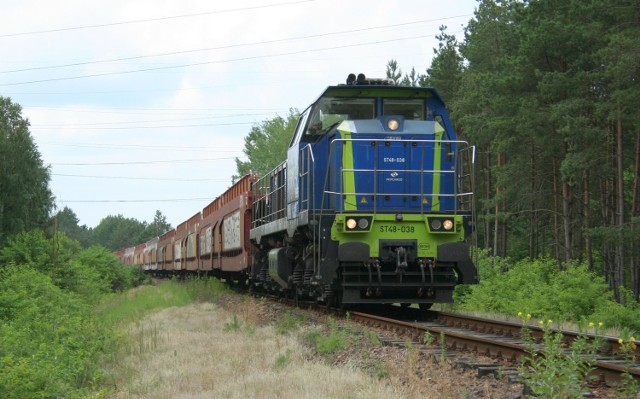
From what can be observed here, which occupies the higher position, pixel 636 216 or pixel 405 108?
pixel 405 108

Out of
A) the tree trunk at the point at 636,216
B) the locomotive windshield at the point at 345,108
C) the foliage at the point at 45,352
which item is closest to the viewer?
the foliage at the point at 45,352

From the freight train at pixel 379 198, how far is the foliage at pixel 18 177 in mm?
28808

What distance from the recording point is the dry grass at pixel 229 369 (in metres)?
6.39

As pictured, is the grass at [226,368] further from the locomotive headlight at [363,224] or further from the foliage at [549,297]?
the foliage at [549,297]

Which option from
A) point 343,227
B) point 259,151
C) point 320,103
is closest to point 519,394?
point 343,227

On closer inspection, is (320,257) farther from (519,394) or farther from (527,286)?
(527,286)

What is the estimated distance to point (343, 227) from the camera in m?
11.4

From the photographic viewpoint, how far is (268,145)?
70562mm

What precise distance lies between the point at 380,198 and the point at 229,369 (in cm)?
496

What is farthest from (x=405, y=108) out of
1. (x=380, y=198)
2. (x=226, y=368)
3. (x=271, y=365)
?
(x=226, y=368)

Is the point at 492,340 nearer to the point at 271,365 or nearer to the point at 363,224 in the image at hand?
the point at 271,365

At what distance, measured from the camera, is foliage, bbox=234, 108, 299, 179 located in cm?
6688

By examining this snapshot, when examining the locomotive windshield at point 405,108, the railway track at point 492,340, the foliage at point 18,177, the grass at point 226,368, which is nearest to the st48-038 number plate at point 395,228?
the railway track at point 492,340

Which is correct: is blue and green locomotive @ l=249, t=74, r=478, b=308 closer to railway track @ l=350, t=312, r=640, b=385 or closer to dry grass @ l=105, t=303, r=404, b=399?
railway track @ l=350, t=312, r=640, b=385
